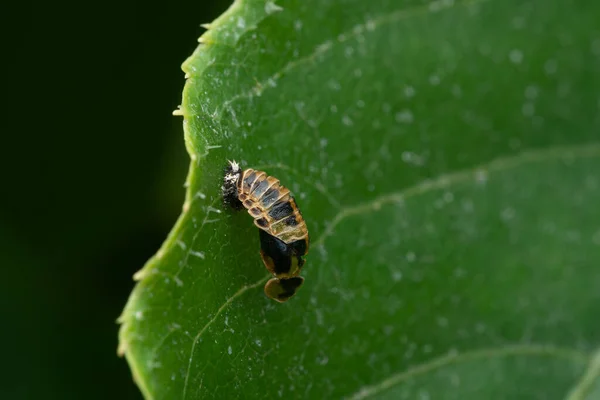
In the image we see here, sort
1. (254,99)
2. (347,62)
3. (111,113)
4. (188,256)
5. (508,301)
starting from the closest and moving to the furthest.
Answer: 1. (188,256)
2. (254,99)
3. (347,62)
4. (508,301)
5. (111,113)

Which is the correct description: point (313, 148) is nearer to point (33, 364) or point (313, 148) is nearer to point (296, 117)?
point (296, 117)

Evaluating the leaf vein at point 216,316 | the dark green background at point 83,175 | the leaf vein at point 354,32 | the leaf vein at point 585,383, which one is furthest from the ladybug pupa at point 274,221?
the dark green background at point 83,175

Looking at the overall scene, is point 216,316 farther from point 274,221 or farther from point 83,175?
point 83,175

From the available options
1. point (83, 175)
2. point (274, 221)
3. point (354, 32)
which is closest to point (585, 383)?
point (274, 221)

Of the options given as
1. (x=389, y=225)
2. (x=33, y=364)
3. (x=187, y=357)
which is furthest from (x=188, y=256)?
(x=33, y=364)

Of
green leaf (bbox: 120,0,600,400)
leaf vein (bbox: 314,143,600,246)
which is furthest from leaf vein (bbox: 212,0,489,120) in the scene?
leaf vein (bbox: 314,143,600,246)

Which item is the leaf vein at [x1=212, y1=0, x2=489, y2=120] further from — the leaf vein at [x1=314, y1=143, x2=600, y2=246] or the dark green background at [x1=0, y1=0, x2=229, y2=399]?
the dark green background at [x1=0, y1=0, x2=229, y2=399]
